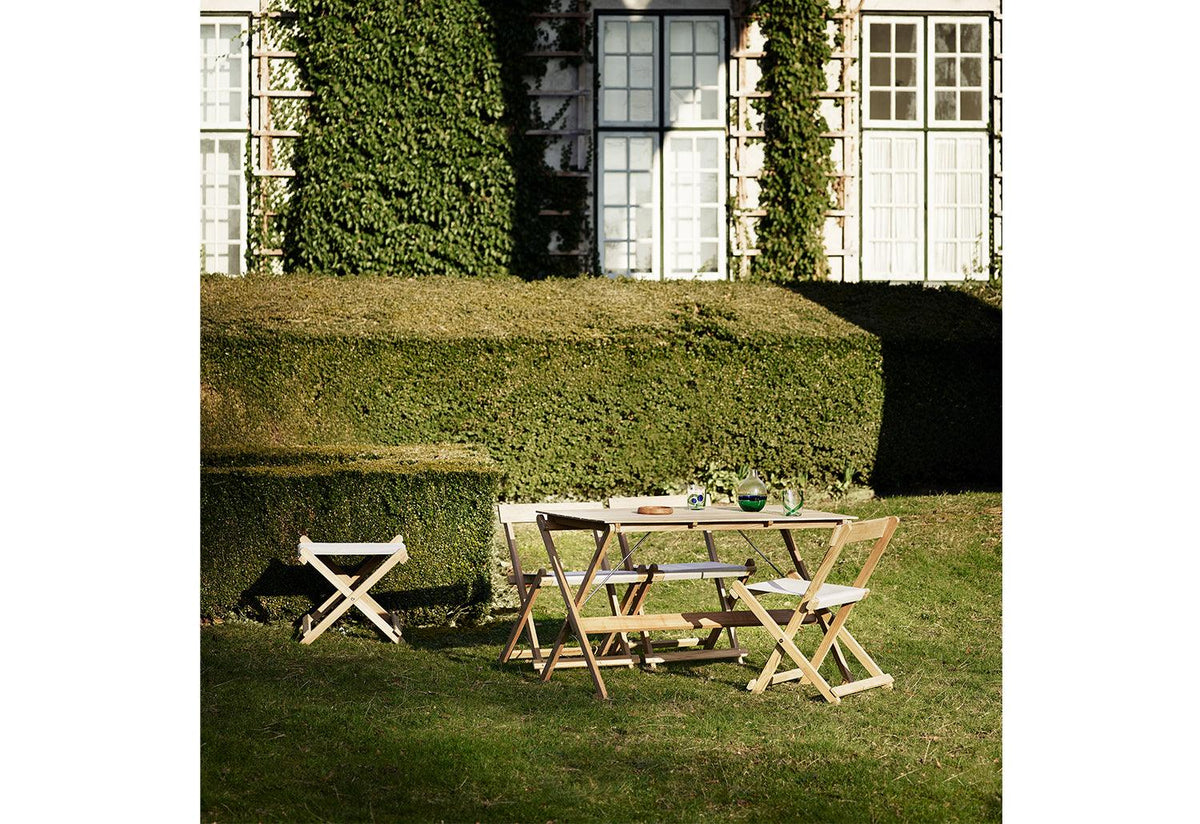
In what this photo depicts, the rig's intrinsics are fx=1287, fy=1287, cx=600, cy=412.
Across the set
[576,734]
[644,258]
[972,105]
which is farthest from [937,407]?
[576,734]

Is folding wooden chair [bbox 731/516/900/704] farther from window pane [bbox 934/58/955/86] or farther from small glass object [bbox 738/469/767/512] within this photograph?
window pane [bbox 934/58/955/86]

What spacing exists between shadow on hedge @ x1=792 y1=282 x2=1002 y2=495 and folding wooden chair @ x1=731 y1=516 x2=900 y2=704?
549 centimetres

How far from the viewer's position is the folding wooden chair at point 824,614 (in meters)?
5.61

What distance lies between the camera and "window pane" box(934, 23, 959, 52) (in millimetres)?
14836

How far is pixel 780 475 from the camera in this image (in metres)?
11.3

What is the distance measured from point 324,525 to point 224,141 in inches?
323

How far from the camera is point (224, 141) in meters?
14.2

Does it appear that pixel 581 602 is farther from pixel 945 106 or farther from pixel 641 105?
pixel 945 106
